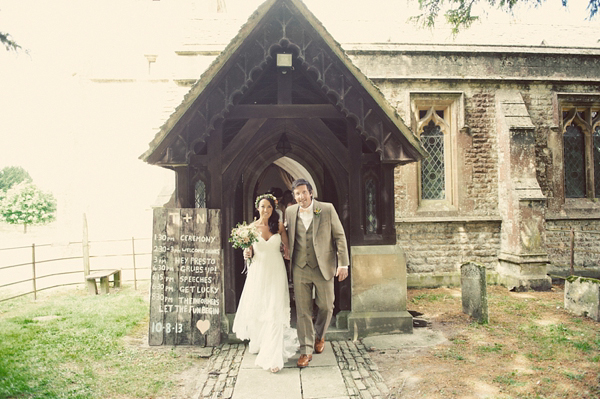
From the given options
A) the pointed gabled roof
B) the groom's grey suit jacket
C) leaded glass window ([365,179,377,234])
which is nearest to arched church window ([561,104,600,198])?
leaded glass window ([365,179,377,234])

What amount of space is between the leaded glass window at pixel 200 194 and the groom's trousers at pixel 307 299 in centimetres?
197

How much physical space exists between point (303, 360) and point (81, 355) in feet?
9.59

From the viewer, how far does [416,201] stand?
30.7ft

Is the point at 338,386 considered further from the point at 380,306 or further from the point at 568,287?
the point at 568,287

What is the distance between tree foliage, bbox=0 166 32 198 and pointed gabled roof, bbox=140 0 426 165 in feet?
158

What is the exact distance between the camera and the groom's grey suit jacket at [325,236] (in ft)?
14.1

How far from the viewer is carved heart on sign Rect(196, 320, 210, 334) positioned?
16.2 ft

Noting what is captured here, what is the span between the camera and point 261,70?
5.04 m

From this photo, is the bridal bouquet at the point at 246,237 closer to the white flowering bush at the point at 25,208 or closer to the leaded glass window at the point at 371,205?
the leaded glass window at the point at 371,205

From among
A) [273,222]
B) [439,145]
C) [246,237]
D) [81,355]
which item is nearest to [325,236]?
[273,222]

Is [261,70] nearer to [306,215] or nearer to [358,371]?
[306,215]

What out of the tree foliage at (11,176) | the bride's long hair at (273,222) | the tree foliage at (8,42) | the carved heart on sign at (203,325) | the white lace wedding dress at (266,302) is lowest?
the carved heart on sign at (203,325)

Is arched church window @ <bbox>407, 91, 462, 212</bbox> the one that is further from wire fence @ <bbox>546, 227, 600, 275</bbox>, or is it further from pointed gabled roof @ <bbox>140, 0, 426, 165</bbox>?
pointed gabled roof @ <bbox>140, 0, 426, 165</bbox>

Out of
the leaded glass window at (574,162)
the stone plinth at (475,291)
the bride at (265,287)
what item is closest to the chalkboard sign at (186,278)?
the bride at (265,287)
